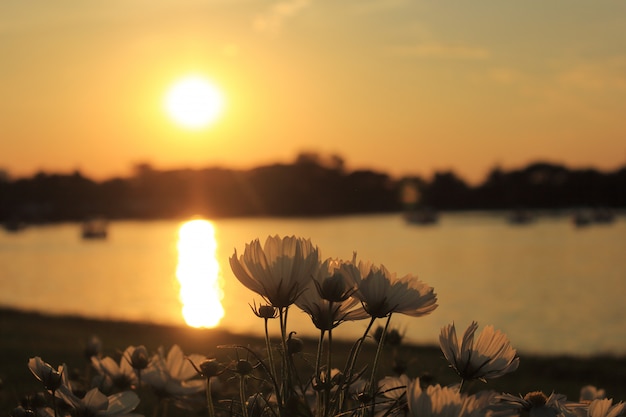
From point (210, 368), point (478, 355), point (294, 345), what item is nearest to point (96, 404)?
point (210, 368)

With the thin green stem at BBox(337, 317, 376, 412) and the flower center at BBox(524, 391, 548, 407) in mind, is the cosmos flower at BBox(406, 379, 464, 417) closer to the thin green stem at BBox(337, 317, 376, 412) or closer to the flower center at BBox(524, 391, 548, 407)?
the thin green stem at BBox(337, 317, 376, 412)

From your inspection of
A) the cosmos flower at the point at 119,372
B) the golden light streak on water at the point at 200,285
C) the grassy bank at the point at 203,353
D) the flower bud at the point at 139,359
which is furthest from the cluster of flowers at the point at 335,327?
the golden light streak on water at the point at 200,285

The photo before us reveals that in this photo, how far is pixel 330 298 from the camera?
1630 mm

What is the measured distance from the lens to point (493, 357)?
1766 millimetres

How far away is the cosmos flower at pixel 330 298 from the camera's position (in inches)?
64.1

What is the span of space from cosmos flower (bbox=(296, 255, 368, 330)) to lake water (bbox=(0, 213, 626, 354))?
2.86 ft

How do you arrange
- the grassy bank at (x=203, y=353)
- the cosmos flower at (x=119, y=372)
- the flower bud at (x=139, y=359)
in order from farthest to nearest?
the grassy bank at (x=203, y=353) < the cosmos flower at (x=119, y=372) < the flower bud at (x=139, y=359)

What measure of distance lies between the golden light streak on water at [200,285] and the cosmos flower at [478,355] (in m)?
24.6

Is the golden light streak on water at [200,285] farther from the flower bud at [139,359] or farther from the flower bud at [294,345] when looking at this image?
the flower bud at [294,345]

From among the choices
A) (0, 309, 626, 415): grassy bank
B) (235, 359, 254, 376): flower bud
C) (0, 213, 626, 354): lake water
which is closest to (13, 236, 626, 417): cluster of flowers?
(235, 359, 254, 376): flower bud

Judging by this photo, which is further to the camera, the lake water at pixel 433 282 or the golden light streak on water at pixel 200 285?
the golden light streak on water at pixel 200 285

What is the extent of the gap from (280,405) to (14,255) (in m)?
79.4

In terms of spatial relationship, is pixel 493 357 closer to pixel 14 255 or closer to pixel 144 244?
pixel 14 255

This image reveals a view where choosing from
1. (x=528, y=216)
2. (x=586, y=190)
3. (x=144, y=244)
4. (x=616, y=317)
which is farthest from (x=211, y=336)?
(x=586, y=190)
